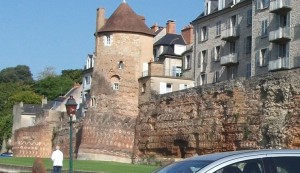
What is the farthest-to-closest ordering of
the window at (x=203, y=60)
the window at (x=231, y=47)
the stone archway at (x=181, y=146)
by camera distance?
the window at (x=203, y=60) → the window at (x=231, y=47) → the stone archway at (x=181, y=146)

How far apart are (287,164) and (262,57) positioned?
46.1 m

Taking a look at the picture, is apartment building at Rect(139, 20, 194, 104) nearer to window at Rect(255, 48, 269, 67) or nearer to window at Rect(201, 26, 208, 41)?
window at Rect(201, 26, 208, 41)

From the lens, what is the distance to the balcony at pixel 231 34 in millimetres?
59469

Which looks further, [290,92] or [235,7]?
[235,7]

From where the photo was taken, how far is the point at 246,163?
357 inches

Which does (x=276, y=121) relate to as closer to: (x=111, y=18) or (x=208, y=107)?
(x=208, y=107)

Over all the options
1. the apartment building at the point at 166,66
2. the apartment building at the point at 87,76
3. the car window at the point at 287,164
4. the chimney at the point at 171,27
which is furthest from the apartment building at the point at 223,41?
the car window at the point at 287,164

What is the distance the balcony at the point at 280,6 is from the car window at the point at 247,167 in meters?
43.5

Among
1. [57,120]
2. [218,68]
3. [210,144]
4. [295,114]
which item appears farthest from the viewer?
[57,120]

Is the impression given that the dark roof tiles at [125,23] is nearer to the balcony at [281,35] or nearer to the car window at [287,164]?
the balcony at [281,35]

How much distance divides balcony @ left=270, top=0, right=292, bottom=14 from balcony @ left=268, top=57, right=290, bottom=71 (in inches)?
152

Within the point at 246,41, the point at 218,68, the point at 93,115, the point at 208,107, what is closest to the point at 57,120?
the point at 93,115

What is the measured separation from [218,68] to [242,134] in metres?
20.5

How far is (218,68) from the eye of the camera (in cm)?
6278
